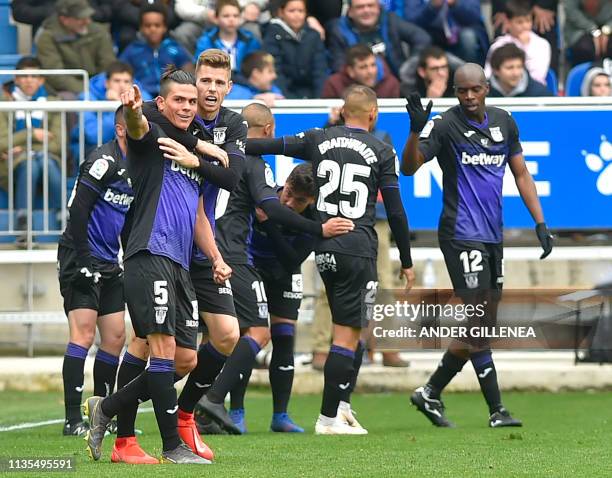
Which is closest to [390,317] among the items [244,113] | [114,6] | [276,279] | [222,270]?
[276,279]

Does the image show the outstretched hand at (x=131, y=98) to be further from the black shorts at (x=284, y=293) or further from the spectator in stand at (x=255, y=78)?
the spectator in stand at (x=255, y=78)

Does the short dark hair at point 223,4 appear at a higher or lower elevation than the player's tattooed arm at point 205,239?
higher

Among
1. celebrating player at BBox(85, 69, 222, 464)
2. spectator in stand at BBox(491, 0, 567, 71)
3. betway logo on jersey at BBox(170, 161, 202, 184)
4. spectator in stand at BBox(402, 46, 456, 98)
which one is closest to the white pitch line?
celebrating player at BBox(85, 69, 222, 464)

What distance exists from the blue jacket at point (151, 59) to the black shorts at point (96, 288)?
234 inches

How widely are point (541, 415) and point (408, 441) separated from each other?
255 centimetres

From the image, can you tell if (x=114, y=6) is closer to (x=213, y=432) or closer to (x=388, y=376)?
(x=388, y=376)

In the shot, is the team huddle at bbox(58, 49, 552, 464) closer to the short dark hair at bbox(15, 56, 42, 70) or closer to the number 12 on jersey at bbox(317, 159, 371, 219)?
the number 12 on jersey at bbox(317, 159, 371, 219)

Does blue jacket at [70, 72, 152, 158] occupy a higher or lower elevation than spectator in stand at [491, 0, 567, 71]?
lower

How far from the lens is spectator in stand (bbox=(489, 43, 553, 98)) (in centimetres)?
1480

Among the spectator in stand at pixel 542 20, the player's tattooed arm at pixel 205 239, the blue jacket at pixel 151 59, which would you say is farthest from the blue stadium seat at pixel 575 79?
the player's tattooed arm at pixel 205 239

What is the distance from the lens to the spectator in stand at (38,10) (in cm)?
1675

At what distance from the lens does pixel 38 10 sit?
1688 centimetres

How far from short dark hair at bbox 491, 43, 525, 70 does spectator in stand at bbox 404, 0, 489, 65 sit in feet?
6.14

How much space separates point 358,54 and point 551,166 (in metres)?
2.63
